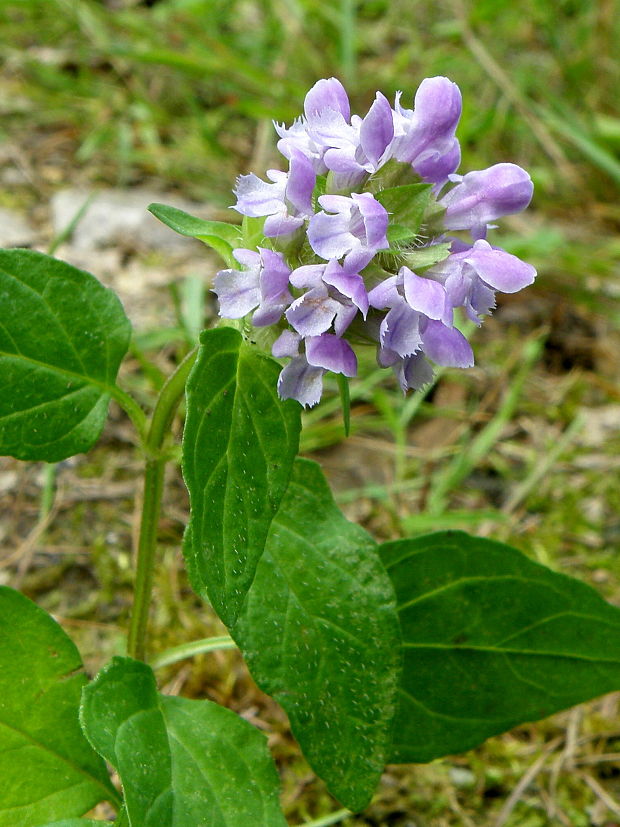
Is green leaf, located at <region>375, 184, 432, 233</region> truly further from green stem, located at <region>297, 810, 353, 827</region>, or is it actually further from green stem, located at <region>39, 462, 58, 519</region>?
green stem, located at <region>39, 462, 58, 519</region>

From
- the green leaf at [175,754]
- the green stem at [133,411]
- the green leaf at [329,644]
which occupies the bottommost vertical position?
the green leaf at [175,754]

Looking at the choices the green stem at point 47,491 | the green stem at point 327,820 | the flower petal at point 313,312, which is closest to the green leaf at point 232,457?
the flower petal at point 313,312

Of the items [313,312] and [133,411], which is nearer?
[313,312]

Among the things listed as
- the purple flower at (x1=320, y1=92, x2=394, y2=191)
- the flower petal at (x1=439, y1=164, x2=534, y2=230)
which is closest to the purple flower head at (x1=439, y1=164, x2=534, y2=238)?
the flower petal at (x1=439, y1=164, x2=534, y2=230)

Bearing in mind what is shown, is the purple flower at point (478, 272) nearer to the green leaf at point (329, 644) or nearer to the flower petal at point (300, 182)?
the flower petal at point (300, 182)

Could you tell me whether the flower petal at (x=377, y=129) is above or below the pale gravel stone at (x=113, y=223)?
above

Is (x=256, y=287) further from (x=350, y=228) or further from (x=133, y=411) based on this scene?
(x=133, y=411)

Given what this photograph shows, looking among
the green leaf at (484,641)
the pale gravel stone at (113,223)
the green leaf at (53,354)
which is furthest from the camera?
the pale gravel stone at (113,223)


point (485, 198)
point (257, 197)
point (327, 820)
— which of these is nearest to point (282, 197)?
point (257, 197)
